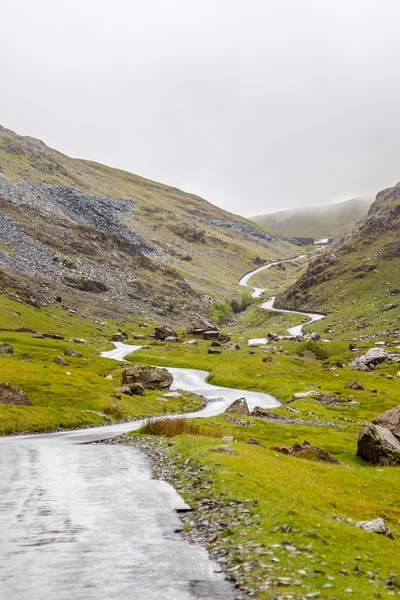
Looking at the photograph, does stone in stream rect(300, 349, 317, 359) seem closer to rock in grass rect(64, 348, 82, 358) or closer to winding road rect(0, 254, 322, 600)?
rock in grass rect(64, 348, 82, 358)

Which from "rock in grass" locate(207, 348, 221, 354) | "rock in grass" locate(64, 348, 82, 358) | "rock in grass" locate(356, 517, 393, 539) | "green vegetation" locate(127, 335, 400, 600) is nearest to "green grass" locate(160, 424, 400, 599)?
"green vegetation" locate(127, 335, 400, 600)

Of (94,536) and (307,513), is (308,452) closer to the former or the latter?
(307,513)

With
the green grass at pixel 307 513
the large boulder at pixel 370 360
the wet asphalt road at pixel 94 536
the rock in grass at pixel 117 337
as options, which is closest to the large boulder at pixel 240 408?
the green grass at pixel 307 513

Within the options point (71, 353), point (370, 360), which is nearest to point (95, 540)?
point (71, 353)

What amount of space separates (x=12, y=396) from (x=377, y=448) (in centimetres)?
4345

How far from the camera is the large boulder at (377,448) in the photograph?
51.8 meters

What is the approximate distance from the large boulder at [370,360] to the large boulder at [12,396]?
324 ft

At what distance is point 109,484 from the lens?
3462 centimetres

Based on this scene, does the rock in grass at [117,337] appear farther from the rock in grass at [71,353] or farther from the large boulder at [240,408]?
the large boulder at [240,408]

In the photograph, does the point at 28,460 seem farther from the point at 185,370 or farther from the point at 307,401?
the point at 185,370

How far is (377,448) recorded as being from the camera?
172ft

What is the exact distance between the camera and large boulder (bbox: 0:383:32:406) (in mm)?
69625

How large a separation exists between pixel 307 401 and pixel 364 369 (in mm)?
50969

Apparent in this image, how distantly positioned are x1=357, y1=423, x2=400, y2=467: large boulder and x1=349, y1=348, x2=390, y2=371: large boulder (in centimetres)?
9555
